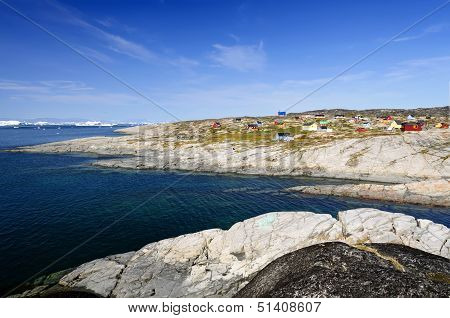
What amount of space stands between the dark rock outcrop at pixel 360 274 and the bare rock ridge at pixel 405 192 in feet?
151

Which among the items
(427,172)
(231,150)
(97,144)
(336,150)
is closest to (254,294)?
(427,172)

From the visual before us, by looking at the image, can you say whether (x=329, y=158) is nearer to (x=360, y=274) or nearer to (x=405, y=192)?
(x=405, y=192)

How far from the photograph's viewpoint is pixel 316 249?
676 inches

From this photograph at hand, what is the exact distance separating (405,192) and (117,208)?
56.2 metres

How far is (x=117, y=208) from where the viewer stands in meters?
51.7

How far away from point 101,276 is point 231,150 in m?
82.8

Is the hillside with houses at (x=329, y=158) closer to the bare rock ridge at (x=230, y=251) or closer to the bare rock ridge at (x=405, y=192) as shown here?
the bare rock ridge at (x=405, y=192)

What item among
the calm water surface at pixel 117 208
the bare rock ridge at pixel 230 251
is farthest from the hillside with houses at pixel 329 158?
the bare rock ridge at pixel 230 251

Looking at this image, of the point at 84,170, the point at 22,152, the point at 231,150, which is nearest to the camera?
the point at 84,170

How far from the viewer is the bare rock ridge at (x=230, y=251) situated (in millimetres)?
25344

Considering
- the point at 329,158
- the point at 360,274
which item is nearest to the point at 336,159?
the point at 329,158

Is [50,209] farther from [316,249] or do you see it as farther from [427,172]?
[427,172]

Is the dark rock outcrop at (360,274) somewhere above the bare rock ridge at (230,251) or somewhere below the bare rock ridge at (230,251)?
above

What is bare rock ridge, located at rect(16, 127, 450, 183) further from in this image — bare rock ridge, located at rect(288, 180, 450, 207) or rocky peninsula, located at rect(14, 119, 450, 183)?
bare rock ridge, located at rect(288, 180, 450, 207)
